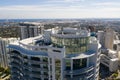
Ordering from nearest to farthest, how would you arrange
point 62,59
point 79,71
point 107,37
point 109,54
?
point 62,59 < point 79,71 < point 109,54 < point 107,37

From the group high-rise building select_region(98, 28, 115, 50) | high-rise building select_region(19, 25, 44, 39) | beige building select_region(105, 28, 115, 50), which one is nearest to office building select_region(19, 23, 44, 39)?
high-rise building select_region(19, 25, 44, 39)

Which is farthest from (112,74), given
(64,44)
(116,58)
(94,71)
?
(64,44)

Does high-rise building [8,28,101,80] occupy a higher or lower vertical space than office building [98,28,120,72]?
higher

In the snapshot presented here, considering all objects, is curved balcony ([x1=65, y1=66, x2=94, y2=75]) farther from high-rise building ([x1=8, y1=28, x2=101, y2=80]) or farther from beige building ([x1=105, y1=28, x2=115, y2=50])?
beige building ([x1=105, y1=28, x2=115, y2=50])

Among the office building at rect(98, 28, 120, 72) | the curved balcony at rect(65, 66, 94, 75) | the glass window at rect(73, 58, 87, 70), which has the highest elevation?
the glass window at rect(73, 58, 87, 70)

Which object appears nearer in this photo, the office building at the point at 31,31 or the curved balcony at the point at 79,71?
the curved balcony at the point at 79,71

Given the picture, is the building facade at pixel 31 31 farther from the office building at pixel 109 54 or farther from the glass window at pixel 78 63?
the glass window at pixel 78 63

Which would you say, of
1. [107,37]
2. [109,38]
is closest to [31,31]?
[107,37]

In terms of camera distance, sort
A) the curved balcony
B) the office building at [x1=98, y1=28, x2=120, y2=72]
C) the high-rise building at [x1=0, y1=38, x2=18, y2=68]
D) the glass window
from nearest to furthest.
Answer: the curved balcony < the glass window < the high-rise building at [x1=0, y1=38, x2=18, y2=68] < the office building at [x1=98, y1=28, x2=120, y2=72]

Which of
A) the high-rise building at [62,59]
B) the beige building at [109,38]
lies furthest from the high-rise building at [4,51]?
the beige building at [109,38]

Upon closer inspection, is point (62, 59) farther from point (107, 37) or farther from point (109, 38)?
point (109, 38)

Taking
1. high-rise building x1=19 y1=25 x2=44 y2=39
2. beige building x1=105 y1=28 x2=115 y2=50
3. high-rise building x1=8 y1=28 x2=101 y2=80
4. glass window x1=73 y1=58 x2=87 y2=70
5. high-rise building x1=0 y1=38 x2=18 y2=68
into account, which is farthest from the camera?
beige building x1=105 y1=28 x2=115 y2=50

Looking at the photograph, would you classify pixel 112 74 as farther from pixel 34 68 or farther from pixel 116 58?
pixel 34 68
